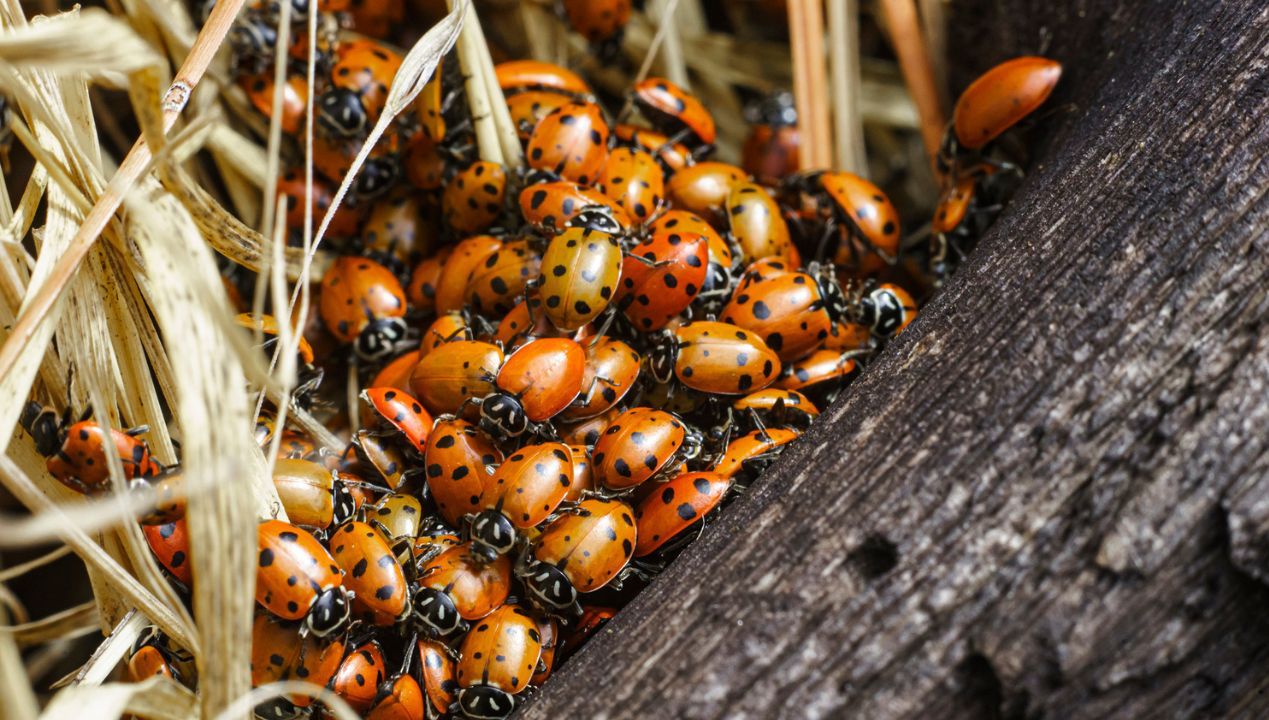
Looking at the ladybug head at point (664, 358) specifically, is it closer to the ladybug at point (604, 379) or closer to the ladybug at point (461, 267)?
the ladybug at point (604, 379)

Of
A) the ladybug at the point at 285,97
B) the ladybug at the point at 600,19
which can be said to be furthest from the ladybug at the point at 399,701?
the ladybug at the point at 600,19

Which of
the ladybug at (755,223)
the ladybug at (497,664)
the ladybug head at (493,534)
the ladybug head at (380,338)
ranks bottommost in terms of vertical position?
the ladybug at (497,664)

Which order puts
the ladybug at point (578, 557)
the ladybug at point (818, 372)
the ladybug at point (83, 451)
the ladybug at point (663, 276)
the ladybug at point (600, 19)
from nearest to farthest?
1. the ladybug at point (83, 451)
2. the ladybug at point (578, 557)
3. the ladybug at point (663, 276)
4. the ladybug at point (818, 372)
5. the ladybug at point (600, 19)

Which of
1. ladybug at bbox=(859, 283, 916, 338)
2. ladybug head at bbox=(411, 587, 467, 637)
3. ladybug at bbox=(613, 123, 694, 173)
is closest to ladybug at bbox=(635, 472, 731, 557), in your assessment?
ladybug head at bbox=(411, 587, 467, 637)

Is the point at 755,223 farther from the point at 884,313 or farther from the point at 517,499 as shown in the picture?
the point at 517,499

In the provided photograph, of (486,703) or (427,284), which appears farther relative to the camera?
(427,284)

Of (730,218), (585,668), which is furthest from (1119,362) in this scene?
(730,218)

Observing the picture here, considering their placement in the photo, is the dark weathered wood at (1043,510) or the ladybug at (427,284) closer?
the dark weathered wood at (1043,510)

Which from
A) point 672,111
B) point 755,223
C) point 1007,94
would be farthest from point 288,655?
point 1007,94
